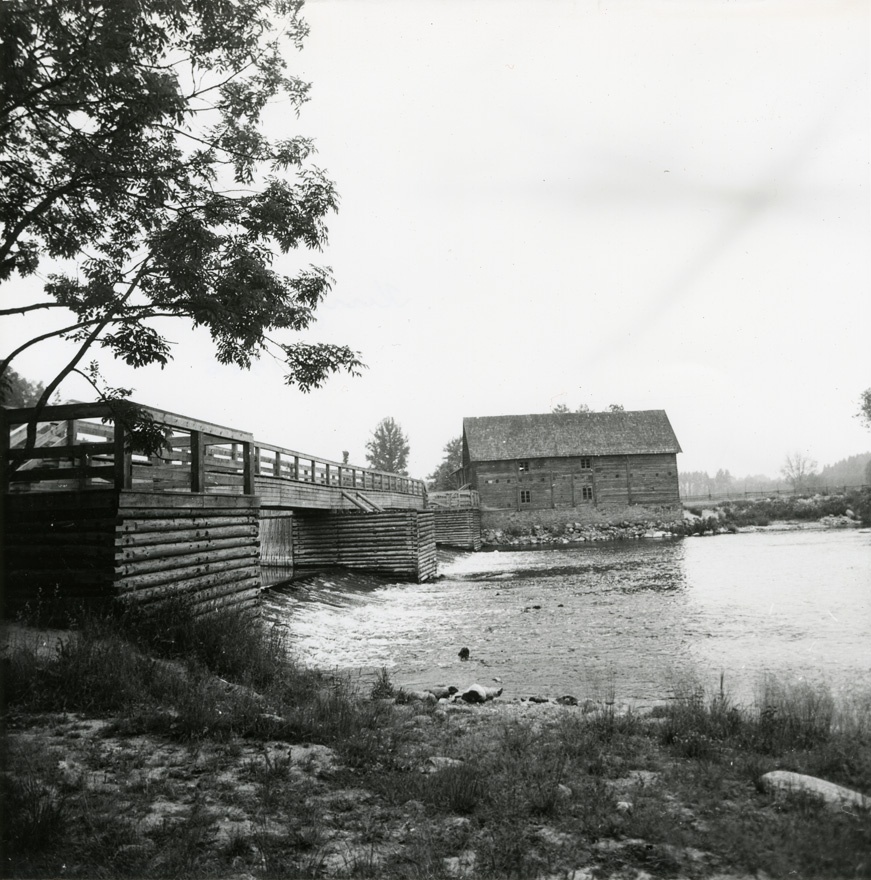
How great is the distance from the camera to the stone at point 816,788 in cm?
404

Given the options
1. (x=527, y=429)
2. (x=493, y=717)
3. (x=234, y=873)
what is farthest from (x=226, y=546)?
(x=527, y=429)

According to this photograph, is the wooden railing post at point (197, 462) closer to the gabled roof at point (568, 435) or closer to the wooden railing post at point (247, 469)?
the wooden railing post at point (247, 469)

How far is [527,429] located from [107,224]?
52.6 meters

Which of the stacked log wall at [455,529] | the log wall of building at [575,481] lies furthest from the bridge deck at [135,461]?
the log wall of building at [575,481]

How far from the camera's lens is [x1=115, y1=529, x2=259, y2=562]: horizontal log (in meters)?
8.31

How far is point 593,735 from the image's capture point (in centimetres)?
570

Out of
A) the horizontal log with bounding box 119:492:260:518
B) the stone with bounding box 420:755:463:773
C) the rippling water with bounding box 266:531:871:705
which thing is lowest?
the rippling water with bounding box 266:531:871:705

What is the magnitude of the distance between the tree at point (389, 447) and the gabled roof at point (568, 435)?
21306mm

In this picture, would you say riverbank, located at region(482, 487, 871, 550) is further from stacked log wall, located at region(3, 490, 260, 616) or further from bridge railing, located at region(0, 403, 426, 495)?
stacked log wall, located at region(3, 490, 260, 616)

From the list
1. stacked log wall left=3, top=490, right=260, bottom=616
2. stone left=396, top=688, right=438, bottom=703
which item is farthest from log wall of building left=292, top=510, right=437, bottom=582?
stone left=396, top=688, right=438, bottom=703

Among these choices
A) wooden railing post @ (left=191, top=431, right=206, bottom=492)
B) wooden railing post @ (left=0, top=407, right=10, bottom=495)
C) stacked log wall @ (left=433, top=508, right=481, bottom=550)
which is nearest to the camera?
wooden railing post @ (left=0, top=407, right=10, bottom=495)

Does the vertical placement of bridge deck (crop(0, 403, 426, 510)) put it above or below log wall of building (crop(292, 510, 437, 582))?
above

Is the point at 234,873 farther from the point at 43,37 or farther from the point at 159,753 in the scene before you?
the point at 43,37

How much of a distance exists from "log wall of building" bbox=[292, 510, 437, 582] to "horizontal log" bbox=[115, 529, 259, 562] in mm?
9885
